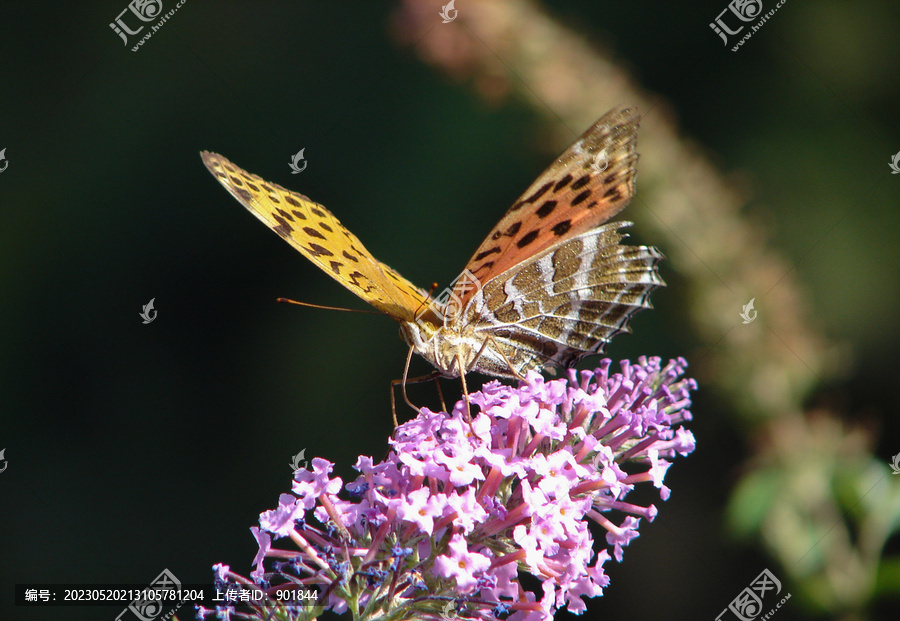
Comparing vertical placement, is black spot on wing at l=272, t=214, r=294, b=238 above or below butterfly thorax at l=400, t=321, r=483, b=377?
above

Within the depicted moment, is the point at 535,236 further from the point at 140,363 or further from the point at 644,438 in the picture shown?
the point at 140,363

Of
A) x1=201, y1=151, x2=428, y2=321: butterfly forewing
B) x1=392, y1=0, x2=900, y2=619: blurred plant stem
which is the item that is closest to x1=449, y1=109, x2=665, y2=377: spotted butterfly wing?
x1=201, y1=151, x2=428, y2=321: butterfly forewing

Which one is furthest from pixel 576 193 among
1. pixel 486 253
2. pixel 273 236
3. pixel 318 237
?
pixel 273 236

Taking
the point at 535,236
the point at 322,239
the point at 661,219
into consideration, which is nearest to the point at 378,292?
the point at 322,239

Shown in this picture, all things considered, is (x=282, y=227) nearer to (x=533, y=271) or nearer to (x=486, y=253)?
(x=486, y=253)
